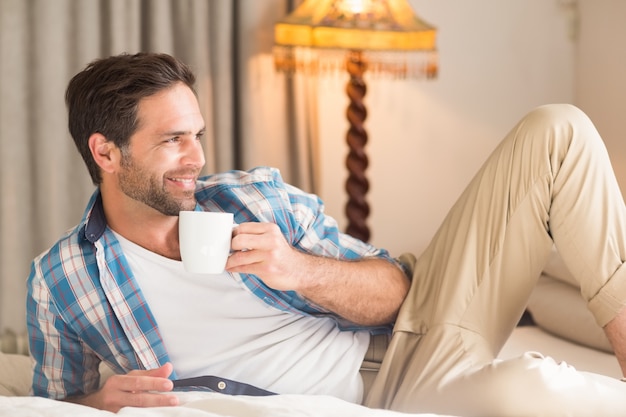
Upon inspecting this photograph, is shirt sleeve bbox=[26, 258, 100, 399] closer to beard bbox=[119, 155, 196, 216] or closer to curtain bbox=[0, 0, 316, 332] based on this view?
beard bbox=[119, 155, 196, 216]

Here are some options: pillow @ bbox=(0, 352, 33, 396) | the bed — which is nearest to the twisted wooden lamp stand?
the bed

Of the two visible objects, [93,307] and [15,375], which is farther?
[15,375]

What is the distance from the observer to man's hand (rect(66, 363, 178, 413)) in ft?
4.30

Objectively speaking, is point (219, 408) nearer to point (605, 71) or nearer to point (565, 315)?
point (565, 315)

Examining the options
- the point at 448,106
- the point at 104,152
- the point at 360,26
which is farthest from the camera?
the point at 448,106

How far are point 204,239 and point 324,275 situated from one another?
35 cm

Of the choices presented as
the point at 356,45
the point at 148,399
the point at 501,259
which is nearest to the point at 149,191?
the point at 148,399

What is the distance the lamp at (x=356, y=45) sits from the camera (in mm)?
2641

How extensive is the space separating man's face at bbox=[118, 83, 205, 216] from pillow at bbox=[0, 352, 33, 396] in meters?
0.46

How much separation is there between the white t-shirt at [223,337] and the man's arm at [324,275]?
0.11 metres

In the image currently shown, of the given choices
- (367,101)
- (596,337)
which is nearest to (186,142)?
(596,337)

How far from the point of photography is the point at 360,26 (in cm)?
263

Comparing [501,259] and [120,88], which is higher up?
[120,88]

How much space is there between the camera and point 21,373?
182 cm
